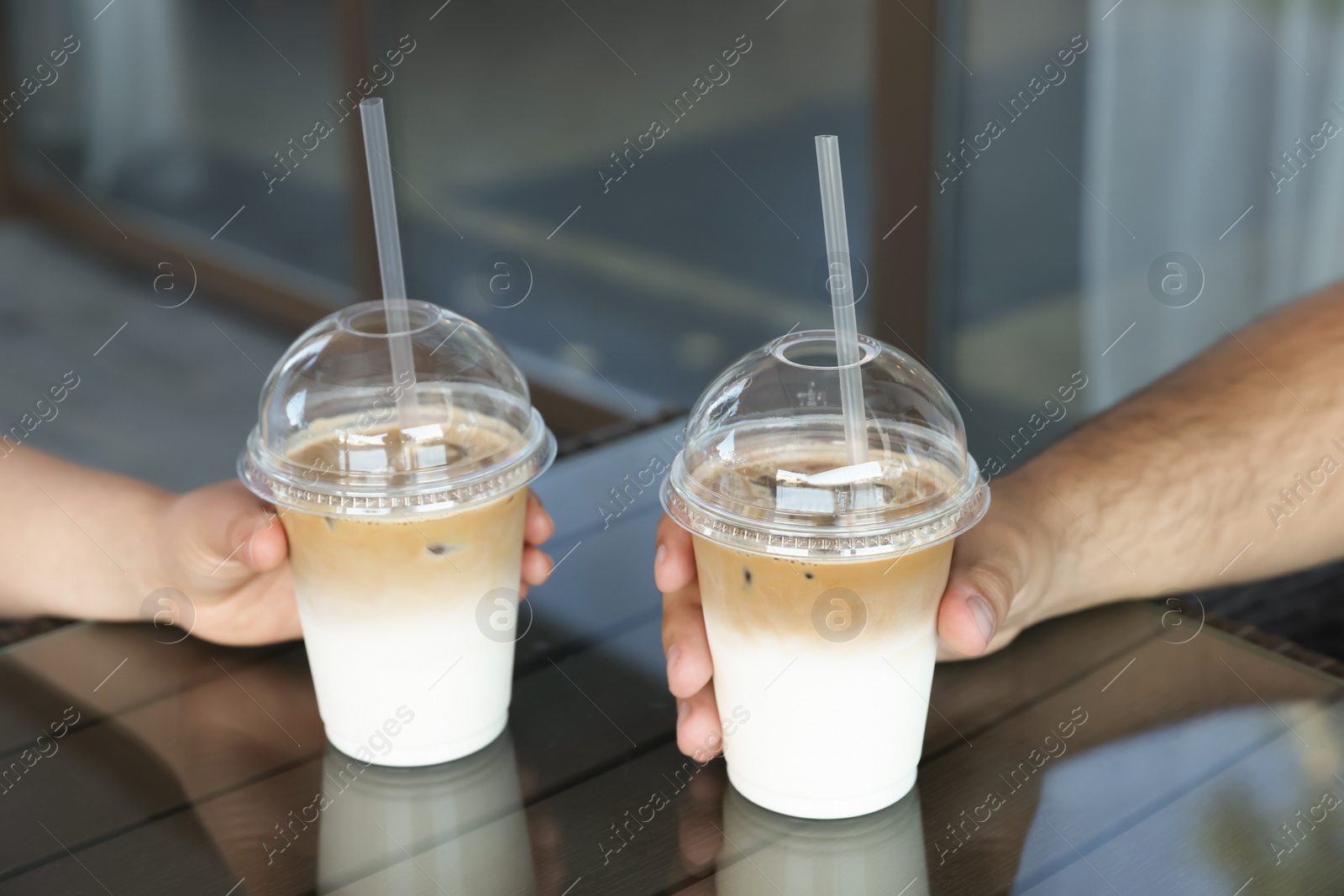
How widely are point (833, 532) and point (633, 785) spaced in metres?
0.26

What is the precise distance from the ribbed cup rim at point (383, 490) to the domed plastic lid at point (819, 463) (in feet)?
0.38

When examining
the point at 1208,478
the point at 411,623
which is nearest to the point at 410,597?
the point at 411,623

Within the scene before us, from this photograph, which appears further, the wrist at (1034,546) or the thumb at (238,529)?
the wrist at (1034,546)

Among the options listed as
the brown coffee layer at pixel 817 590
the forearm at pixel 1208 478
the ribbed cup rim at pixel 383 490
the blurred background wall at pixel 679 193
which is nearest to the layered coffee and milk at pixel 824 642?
the brown coffee layer at pixel 817 590

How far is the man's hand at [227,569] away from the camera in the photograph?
111 cm

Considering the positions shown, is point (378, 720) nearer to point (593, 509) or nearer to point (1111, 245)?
point (593, 509)

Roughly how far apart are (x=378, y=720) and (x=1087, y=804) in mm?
522

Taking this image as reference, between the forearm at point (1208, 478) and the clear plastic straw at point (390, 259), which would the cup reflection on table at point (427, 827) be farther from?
the forearm at point (1208, 478)

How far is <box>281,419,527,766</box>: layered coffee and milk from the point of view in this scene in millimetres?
969

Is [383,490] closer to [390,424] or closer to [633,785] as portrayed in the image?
[390,424]

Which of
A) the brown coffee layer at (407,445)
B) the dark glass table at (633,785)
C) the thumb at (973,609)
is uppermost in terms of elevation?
the brown coffee layer at (407,445)

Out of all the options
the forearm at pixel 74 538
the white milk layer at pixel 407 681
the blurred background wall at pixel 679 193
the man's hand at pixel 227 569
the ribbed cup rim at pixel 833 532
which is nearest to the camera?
the ribbed cup rim at pixel 833 532

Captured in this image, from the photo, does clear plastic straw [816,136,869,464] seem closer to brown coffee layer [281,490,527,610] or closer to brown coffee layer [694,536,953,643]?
brown coffee layer [694,536,953,643]

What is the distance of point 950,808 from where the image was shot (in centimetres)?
96
